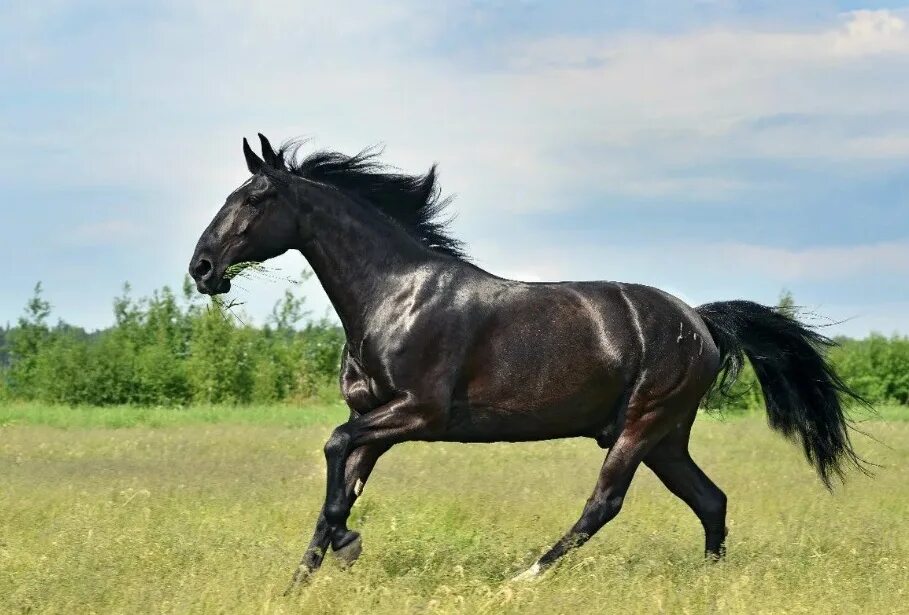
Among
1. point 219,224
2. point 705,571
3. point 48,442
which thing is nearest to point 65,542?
point 219,224

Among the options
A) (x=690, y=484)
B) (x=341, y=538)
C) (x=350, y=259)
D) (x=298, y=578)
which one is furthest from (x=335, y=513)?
(x=690, y=484)

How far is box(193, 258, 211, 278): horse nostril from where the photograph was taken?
7.83 meters

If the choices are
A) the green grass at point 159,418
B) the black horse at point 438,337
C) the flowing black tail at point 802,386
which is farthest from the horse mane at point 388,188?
the green grass at point 159,418

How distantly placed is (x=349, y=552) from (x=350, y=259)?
1.83m

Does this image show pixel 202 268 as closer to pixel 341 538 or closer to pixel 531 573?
pixel 341 538

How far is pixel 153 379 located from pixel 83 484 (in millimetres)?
27503

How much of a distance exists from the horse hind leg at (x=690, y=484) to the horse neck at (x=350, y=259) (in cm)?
228

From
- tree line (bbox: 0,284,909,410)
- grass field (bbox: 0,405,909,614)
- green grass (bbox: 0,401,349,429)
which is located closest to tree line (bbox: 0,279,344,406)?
tree line (bbox: 0,284,909,410)

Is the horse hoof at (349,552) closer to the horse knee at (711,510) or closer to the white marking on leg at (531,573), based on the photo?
the white marking on leg at (531,573)

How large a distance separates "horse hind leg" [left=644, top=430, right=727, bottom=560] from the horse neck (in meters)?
2.28

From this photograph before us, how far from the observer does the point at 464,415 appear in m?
7.79

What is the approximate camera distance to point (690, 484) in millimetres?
8883

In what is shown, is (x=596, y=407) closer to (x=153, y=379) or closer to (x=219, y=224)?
(x=219, y=224)

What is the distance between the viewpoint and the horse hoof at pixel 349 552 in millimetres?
7492
